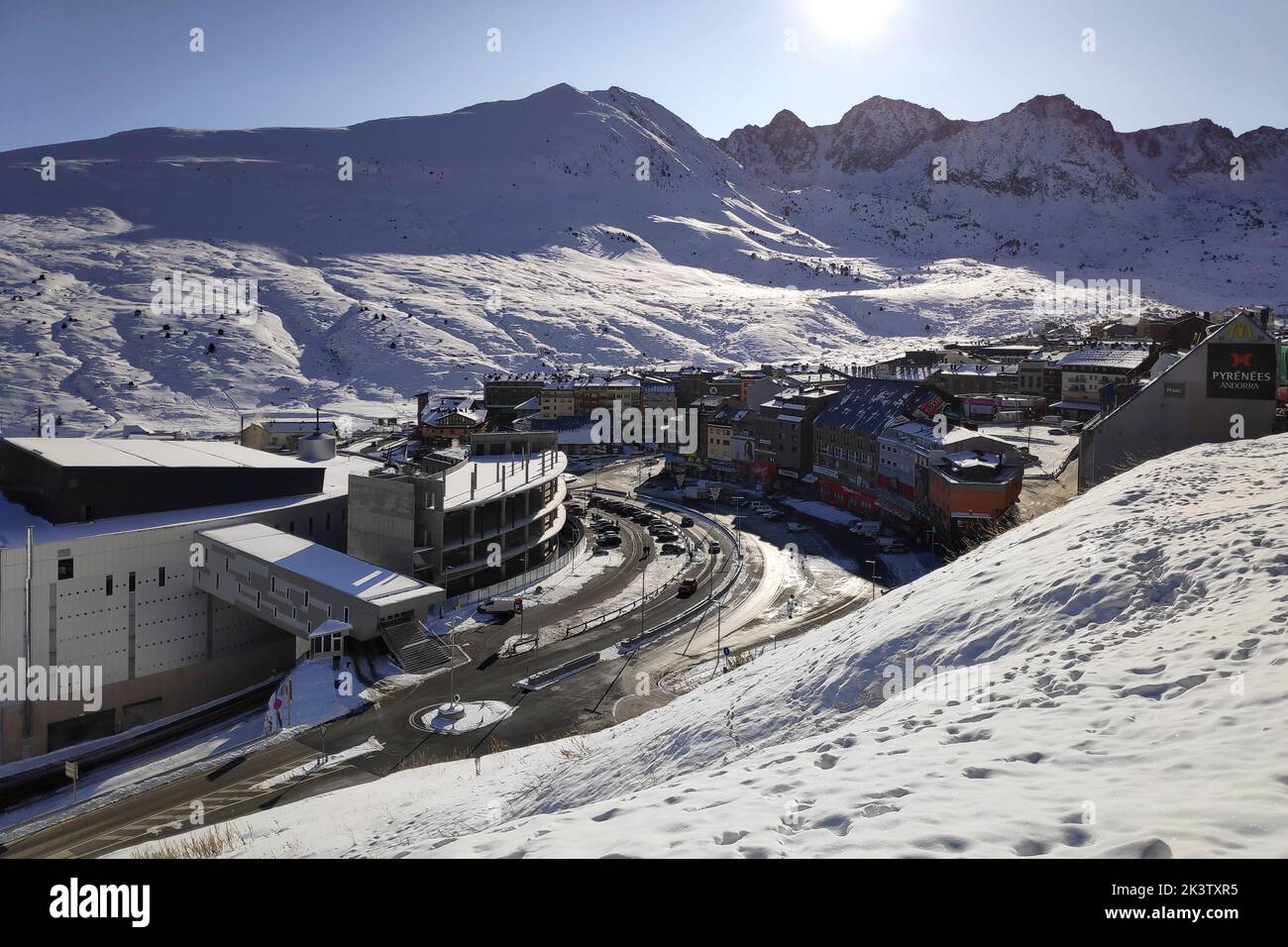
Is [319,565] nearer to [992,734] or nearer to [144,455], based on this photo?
[144,455]

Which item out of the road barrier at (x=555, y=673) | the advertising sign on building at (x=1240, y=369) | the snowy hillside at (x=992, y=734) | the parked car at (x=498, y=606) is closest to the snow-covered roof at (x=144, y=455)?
the parked car at (x=498, y=606)

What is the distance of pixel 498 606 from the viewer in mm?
48219

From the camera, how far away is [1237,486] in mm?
18391

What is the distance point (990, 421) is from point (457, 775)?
3611 inches

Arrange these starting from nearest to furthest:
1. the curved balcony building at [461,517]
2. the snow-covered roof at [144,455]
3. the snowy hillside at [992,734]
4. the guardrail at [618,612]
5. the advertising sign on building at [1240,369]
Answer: the snowy hillside at [992,734] < the advertising sign on building at [1240,369] < the snow-covered roof at [144,455] < the guardrail at [618,612] < the curved balcony building at [461,517]

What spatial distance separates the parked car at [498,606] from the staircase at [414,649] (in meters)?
8.65

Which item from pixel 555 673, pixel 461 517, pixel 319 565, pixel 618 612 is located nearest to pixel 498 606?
pixel 461 517

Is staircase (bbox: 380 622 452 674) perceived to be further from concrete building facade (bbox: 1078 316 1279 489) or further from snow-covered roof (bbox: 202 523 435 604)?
concrete building facade (bbox: 1078 316 1279 489)

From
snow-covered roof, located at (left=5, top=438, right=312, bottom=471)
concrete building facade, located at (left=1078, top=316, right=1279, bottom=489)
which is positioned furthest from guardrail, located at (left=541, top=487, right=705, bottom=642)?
concrete building facade, located at (left=1078, top=316, right=1279, bottom=489)

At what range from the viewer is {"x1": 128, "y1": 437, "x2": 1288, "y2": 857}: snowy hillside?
7.87 m

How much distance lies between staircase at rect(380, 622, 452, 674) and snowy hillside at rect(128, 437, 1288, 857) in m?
16.1

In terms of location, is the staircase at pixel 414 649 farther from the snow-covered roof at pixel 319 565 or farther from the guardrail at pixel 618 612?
the guardrail at pixel 618 612

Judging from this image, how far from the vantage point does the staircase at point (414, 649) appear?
3762 cm
